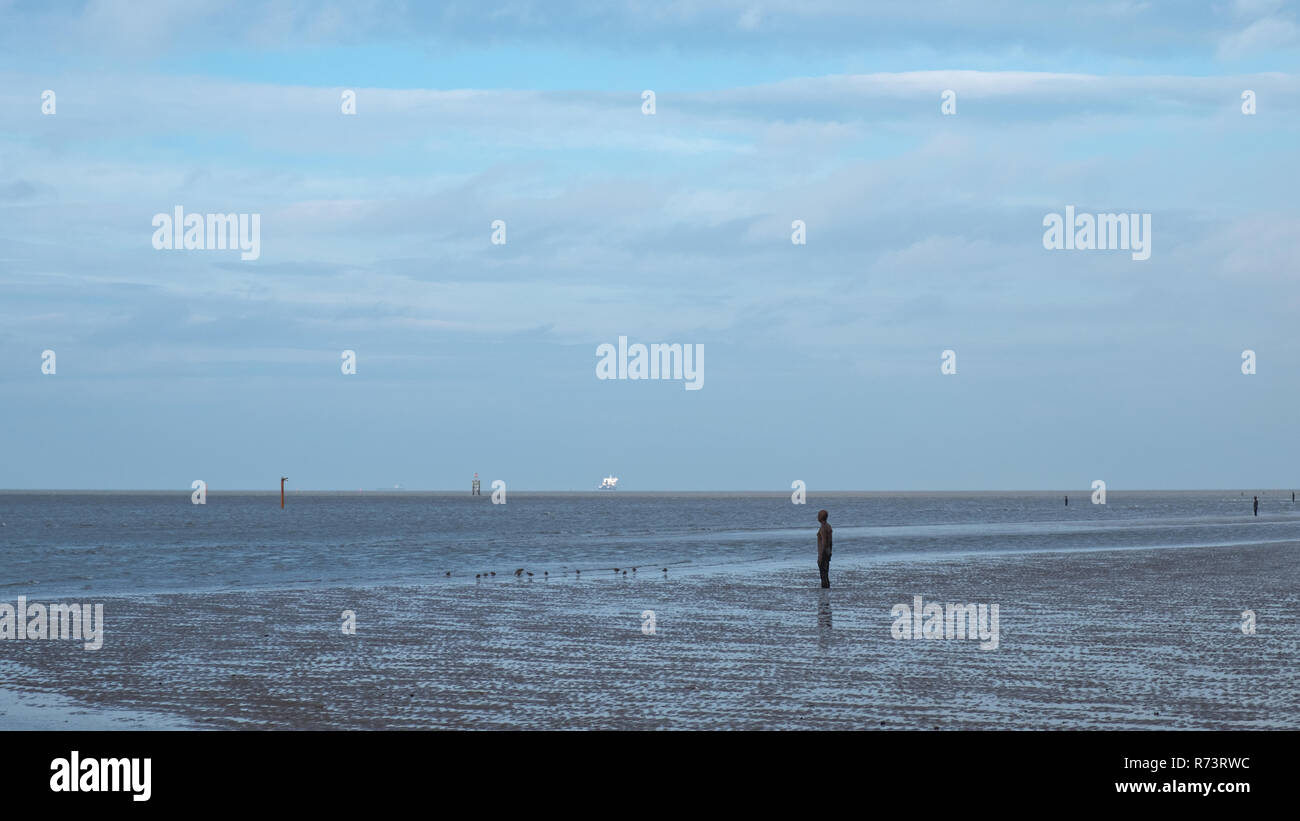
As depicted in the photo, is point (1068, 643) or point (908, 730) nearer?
point (908, 730)

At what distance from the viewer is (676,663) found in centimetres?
1738

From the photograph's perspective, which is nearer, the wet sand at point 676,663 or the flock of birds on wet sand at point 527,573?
the wet sand at point 676,663

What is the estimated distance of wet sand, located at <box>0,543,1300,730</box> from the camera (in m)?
13.2

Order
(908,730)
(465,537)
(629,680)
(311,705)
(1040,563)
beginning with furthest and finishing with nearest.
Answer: (465,537) → (1040,563) → (629,680) → (311,705) → (908,730)

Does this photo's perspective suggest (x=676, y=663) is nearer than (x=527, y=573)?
Yes

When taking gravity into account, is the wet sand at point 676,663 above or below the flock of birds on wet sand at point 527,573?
above

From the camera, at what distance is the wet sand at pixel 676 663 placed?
43.4ft

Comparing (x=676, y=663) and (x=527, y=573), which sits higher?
(x=676, y=663)

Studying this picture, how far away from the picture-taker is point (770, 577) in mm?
35562

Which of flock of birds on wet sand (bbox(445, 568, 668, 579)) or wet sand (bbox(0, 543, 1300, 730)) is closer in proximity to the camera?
wet sand (bbox(0, 543, 1300, 730))

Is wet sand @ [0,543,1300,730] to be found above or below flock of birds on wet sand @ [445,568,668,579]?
above
